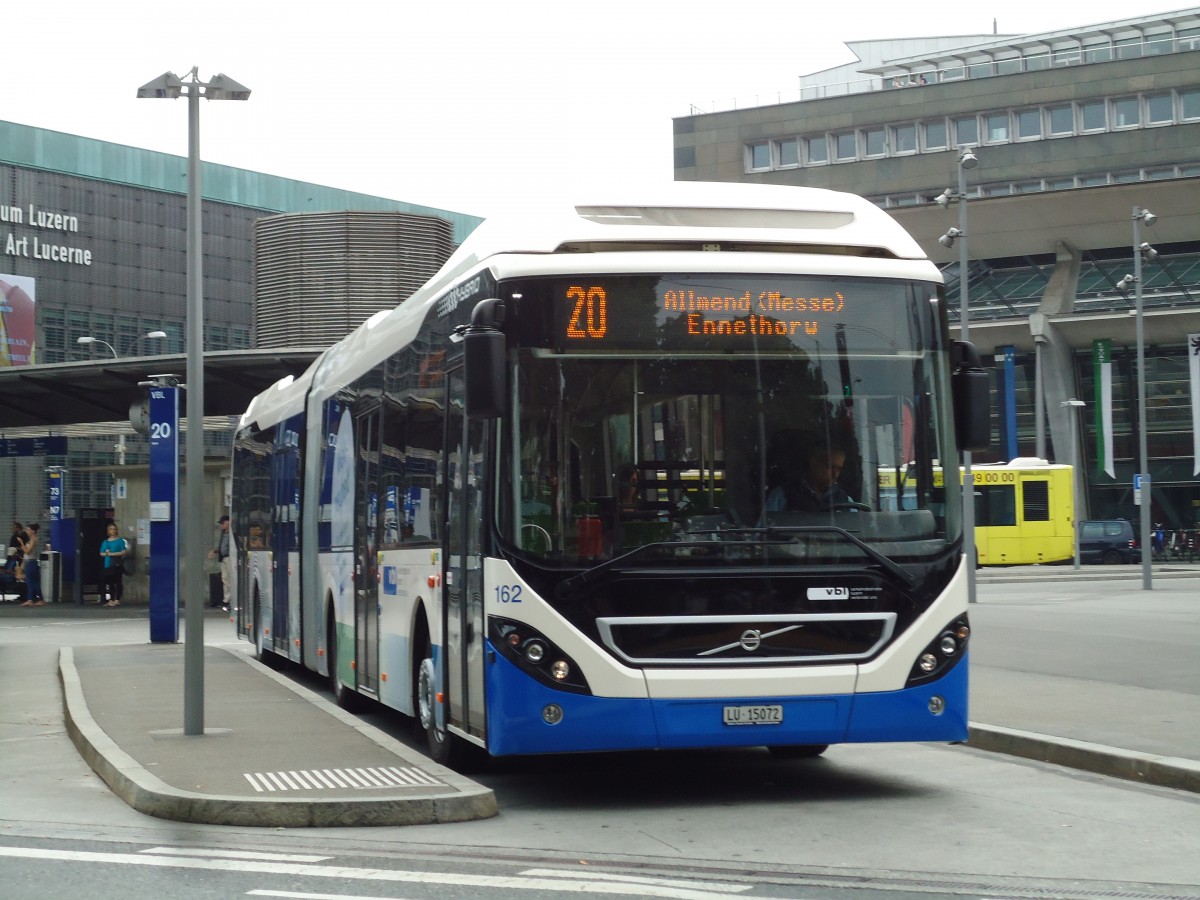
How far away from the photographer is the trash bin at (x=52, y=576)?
133 ft

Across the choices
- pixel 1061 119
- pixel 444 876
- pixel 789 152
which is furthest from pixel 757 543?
pixel 789 152

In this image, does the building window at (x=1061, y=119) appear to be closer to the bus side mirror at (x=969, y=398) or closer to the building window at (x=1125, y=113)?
the building window at (x=1125, y=113)

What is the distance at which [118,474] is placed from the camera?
1452 inches

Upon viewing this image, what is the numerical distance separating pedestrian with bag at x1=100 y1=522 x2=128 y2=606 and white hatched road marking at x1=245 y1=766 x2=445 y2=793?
25515 millimetres

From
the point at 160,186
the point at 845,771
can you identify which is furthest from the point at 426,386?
the point at 160,186

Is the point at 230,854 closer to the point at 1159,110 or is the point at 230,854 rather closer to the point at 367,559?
the point at 367,559

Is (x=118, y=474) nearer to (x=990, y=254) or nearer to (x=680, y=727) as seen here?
(x=680, y=727)

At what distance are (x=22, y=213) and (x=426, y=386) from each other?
251 feet

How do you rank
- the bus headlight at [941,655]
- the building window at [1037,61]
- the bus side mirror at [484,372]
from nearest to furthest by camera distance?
1. the bus side mirror at [484,372]
2. the bus headlight at [941,655]
3. the building window at [1037,61]

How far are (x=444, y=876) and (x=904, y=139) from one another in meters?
68.7

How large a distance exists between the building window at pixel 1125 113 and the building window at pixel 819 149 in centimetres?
1203

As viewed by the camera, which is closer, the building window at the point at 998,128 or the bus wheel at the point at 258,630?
the bus wheel at the point at 258,630

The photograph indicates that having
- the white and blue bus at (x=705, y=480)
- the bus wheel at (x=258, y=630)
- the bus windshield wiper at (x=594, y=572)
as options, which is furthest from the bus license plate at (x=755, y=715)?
the bus wheel at (x=258, y=630)

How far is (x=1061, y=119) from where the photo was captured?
69938mm
